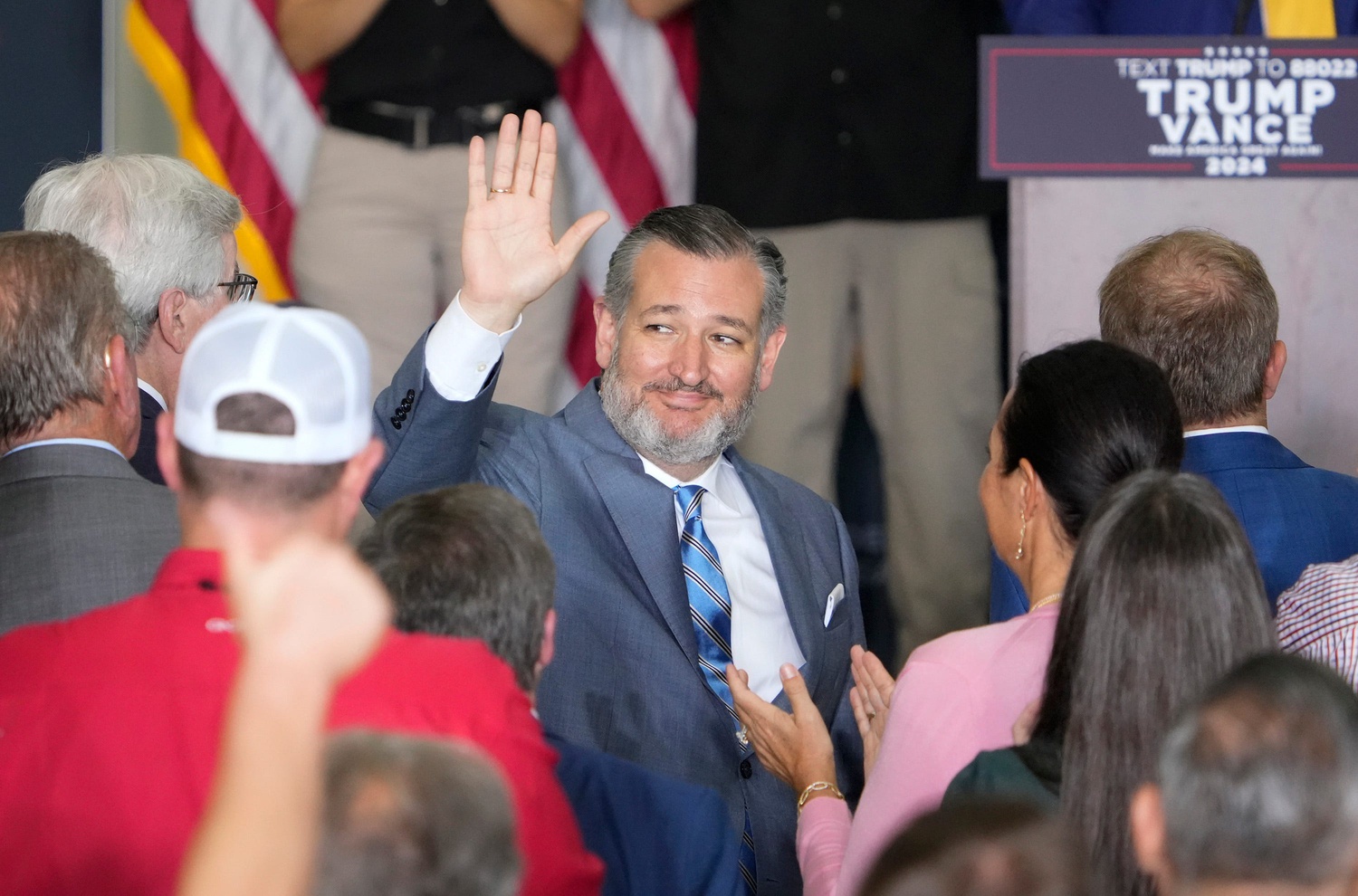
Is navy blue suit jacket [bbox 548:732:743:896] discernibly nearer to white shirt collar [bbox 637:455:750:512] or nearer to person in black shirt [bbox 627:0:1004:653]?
white shirt collar [bbox 637:455:750:512]

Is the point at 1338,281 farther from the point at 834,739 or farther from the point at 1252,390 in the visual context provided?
the point at 834,739

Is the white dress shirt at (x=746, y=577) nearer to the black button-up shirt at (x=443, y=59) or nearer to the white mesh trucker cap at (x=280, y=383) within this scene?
the white mesh trucker cap at (x=280, y=383)

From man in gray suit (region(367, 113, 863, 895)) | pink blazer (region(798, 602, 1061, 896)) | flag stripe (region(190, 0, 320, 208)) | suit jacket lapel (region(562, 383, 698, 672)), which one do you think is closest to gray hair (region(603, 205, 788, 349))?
man in gray suit (region(367, 113, 863, 895))

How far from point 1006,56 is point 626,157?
4.62 ft

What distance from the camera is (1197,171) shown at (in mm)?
3514

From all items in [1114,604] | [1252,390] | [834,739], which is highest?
[1252,390]

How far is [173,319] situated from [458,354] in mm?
618

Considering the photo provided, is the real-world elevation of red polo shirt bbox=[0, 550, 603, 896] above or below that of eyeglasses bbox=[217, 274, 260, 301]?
below

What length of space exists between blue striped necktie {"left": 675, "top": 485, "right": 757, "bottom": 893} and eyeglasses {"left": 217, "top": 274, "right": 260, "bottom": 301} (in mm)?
842

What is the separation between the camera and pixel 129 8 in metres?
4.38

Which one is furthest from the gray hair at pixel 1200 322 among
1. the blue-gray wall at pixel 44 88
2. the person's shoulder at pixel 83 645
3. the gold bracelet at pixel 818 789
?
the blue-gray wall at pixel 44 88

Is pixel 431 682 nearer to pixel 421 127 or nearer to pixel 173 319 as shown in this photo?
pixel 173 319

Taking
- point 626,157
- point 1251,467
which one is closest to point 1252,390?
point 1251,467

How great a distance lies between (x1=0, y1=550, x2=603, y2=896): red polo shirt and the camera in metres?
1.33
